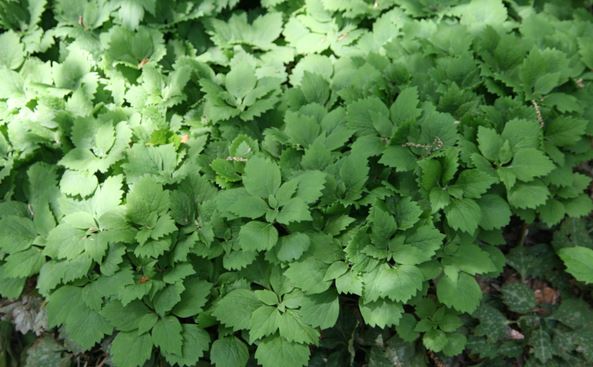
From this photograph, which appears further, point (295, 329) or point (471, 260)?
point (471, 260)

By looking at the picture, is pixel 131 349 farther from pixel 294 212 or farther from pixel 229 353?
pixel 294 212

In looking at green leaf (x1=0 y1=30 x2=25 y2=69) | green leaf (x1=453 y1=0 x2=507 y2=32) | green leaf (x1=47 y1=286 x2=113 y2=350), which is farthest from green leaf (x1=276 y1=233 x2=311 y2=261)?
green leaf (x1=0 y1=30 x2=25 y2=69)

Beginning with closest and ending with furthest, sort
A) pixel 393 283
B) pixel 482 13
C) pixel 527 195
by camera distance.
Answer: pixel 393 283, pixel 527 195, pixel 482 13

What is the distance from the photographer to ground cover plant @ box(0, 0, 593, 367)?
1.92 metres

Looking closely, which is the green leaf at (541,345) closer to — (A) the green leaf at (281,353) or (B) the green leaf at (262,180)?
(A) the green leaf at (281,353)

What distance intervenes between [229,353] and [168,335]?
23 centimetres

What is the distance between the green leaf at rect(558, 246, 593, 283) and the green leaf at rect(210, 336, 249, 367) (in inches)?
56.6

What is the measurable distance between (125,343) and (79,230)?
1.57ft

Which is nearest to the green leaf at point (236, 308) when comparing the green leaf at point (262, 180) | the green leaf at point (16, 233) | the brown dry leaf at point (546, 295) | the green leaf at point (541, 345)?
the green leaf at point (262, 180)

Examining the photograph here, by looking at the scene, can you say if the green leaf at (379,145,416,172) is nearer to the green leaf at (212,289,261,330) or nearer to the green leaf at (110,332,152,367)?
the green leaf at (212,289,261,330)

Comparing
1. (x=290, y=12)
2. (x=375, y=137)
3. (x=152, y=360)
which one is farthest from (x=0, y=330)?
(x=290, y=12)

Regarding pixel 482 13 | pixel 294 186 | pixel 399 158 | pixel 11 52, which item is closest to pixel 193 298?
pixel 294 186

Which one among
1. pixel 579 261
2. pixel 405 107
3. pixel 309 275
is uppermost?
pixel 405 107

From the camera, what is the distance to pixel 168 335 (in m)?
1.88
